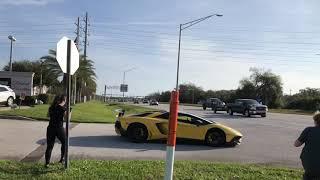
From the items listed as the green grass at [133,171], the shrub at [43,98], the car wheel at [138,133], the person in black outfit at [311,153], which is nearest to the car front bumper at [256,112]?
the shrub at [43,98]

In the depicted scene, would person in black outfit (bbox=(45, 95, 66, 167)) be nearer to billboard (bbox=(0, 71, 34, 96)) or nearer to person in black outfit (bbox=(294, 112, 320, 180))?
person in black outfit (bbox=(294, 112, 320, 180))

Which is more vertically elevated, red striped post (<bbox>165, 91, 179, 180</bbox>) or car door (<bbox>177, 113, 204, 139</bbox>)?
red striped post (<bbox>165, 91, 179, 180</bbox>)

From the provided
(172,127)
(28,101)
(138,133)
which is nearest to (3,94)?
(28,101)

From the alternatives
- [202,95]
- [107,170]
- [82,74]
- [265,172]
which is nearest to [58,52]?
[107,170]

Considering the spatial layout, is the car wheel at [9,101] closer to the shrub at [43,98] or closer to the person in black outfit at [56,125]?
the shrub at [43,98]

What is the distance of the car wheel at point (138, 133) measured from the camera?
2009cm

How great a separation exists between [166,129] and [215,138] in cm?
178

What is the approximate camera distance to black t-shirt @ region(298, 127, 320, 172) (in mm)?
8156

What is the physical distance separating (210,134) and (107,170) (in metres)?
9.10

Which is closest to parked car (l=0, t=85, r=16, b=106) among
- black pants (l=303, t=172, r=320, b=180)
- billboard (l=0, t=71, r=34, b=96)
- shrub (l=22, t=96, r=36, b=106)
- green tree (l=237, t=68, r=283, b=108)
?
shrub (l=22, t=96, r=36, b=106)

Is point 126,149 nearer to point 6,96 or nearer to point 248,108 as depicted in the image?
point 6,96

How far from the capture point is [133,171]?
11.9 meters

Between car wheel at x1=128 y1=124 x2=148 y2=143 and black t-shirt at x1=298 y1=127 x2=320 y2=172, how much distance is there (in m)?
12.0

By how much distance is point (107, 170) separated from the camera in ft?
38.8
